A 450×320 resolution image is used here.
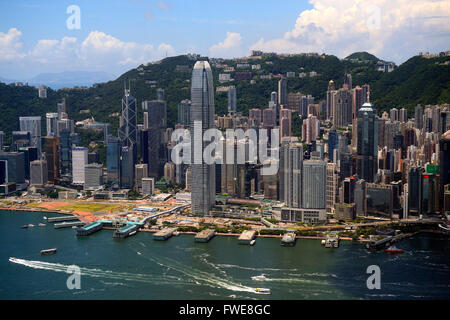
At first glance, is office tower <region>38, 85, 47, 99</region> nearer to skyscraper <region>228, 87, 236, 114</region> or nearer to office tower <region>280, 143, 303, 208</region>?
skyscraper <region>228, 87, 236, 114</region>

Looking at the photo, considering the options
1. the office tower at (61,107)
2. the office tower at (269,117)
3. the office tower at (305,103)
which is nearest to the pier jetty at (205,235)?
the office tower at (269,117)

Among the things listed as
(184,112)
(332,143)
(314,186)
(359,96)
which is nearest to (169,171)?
(184,112)

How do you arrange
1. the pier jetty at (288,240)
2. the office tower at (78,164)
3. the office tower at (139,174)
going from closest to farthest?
the pier jetty at (288,240), the office tower at (139,174), the office tower at (78,164)

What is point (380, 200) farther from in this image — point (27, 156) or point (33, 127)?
point (33, 127)

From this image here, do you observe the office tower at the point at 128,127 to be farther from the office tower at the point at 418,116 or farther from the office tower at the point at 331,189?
the office tower at the point at 418,116

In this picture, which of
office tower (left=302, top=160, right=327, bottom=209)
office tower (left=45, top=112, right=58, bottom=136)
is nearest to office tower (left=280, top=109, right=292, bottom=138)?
office tower (left=302, top=160, right=327, bottom=209)

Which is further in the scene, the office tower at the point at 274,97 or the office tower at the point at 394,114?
the office tower at the point at 274,97

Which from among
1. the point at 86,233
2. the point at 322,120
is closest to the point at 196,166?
the point at 86,233
